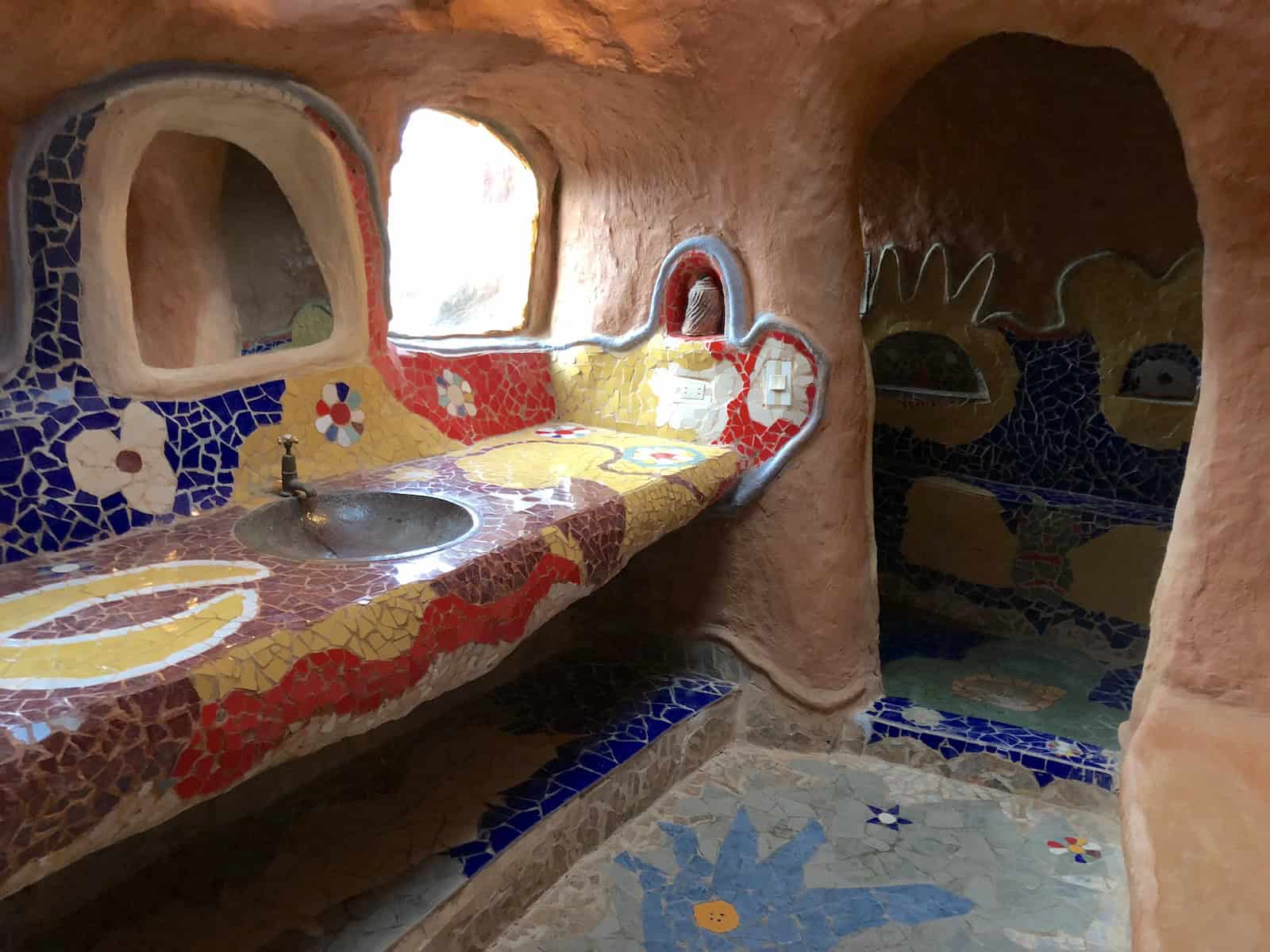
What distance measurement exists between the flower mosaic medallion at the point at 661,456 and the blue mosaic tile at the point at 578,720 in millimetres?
780

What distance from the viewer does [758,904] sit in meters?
2.21

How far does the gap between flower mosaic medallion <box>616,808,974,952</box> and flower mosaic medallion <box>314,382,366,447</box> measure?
1303mm

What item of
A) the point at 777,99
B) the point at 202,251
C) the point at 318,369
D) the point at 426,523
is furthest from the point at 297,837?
the point at 777,99

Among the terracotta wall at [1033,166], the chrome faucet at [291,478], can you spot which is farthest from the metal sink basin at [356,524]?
the terracotta wall at [1033,166]

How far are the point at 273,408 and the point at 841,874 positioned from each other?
182 centimetres

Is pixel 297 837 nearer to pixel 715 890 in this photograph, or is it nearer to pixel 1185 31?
pixel 715 890

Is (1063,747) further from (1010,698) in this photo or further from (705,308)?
(705,308)

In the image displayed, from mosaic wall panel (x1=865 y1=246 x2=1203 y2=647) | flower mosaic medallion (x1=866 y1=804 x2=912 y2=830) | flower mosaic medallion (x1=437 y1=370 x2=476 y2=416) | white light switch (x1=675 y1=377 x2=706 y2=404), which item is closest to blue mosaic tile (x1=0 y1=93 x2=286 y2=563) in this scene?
flower mosaic medallion (x1=437 y1=370 x2=476 y2=416)

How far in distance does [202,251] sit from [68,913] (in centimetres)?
142

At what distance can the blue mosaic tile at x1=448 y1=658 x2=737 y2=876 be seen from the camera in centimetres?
219

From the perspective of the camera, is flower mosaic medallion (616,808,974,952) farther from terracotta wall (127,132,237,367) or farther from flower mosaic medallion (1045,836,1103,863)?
terracotta wall (127,132,237,367)

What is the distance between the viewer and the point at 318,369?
225 cm

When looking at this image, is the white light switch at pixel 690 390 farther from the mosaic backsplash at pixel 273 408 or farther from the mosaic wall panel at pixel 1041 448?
the mosaic wall panel at pixel 1041 448

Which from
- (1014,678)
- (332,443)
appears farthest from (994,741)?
(332,443)
